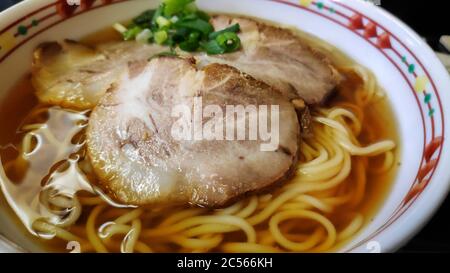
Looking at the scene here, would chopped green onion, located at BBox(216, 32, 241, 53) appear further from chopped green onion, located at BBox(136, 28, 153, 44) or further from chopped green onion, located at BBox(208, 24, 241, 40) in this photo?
Result: chopped green onion, located at BBox(136, 28, 153, 44)

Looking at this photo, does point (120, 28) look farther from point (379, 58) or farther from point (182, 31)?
point (379, 58)

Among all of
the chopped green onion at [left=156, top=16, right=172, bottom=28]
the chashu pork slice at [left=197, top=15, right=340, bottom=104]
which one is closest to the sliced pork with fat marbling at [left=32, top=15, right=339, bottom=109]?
the chashu pork slice at [left=197, top=15, right=340, bottom=104]

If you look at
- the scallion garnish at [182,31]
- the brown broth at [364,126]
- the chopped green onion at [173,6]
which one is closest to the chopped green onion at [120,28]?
the scallion garnish at [182,31]

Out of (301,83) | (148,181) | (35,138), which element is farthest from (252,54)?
(35,138)

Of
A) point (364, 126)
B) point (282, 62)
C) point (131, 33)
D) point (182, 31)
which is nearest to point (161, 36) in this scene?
point (182, 31)

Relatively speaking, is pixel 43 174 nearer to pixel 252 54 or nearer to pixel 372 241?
pixel 252 54
